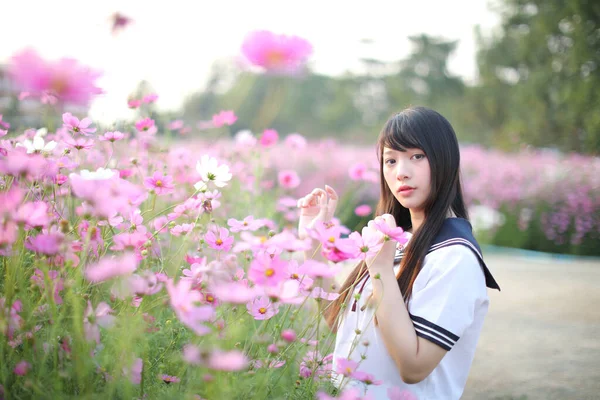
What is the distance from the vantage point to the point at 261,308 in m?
0.98

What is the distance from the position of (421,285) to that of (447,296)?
8 cm

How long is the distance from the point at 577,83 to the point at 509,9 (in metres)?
4.01

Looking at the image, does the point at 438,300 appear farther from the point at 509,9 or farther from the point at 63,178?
the point at 509,9

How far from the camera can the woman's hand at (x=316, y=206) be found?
54.4 inches

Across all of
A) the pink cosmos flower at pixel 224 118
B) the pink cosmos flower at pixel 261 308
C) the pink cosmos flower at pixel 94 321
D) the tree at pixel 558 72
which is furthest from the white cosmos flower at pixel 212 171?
the tree at pixel 558 72

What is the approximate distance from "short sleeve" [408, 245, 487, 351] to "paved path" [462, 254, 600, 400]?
754 mm

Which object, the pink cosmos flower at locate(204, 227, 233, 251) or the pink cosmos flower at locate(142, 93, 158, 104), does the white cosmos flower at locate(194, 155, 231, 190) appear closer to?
the pink cosmos flower at locate(204, 227, 233, 251)

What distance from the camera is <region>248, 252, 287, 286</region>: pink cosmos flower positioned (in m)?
0.78

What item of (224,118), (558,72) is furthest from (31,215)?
(558,72)

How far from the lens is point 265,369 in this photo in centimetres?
94

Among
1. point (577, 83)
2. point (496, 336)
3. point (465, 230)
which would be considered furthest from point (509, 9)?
point (465, 230)

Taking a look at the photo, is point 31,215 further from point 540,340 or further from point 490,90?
point 490,90

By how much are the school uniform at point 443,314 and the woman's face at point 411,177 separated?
88 millimetres

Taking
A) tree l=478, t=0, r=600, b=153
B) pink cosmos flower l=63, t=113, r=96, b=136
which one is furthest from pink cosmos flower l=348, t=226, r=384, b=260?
tree l=478, t=0, r=600, b=153
